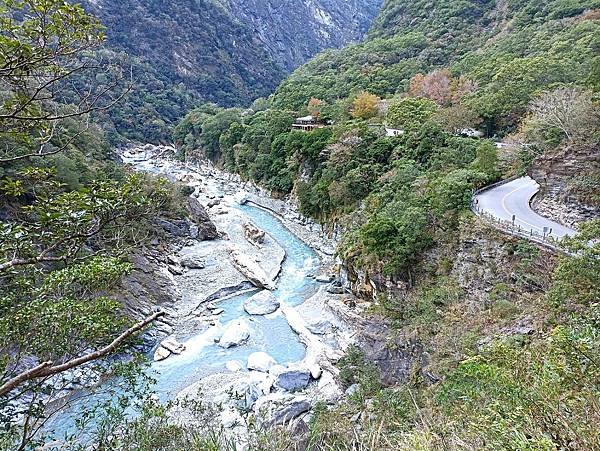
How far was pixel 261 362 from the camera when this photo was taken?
626 inches

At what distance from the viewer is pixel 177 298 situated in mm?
21516

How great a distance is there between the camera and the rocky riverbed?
1422cm

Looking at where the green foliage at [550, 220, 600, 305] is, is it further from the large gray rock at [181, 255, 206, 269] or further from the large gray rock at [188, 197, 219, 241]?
the large gray rock at [188, 197, 219, 241]

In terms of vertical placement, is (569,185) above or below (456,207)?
below

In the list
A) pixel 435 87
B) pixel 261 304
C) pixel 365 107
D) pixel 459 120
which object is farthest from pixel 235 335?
pixel 435 87

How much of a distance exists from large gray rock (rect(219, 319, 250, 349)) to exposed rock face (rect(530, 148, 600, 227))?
487 inches

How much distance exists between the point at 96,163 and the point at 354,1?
131 metres

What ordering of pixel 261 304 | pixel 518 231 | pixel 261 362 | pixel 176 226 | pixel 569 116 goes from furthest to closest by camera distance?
pixel 176 226, pixel 261 304, pixel 261 362, pixel 569 116, pixel 518 231

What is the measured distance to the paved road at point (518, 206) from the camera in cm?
1413

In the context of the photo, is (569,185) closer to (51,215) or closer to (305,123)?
(51,215)

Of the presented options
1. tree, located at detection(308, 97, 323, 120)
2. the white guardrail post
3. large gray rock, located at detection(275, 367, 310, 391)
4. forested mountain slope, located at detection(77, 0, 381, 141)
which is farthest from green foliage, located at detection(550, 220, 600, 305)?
forested mountain slope, located at detection(77, 0, 381, 141)

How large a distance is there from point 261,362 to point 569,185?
1243cm

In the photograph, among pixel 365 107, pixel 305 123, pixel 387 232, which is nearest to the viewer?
pixel 387 232

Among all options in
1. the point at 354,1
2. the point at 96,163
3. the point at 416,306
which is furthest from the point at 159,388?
the point at 354,1
